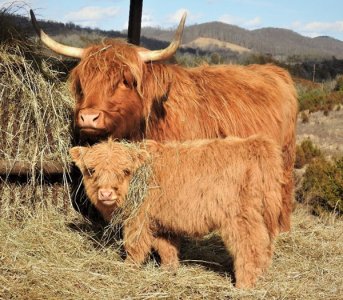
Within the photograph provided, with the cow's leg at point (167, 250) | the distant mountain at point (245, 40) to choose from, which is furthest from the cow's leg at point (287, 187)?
the distant mountain at point (245, 40)

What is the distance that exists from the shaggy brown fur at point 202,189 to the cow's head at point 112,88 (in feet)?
0.81

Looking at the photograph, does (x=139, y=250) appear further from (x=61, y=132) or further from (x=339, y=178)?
(x=339, y=178)

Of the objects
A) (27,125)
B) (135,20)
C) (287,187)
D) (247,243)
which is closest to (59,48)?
(27,125)

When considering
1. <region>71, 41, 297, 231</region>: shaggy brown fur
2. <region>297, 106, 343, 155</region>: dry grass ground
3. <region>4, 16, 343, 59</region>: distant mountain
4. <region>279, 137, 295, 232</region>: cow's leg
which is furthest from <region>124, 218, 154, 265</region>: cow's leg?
<region>4, 16, 343, 59</region>: distant mountain

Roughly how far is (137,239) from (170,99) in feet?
4.61

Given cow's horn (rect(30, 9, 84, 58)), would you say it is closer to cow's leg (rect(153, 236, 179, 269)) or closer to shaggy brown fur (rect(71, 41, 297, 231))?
shaggy brown fur (rect(71, 41, 297, 231))

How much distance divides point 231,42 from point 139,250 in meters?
92.9

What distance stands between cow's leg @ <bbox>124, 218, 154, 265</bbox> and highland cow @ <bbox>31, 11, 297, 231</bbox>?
72 cm

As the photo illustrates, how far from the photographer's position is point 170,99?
5039 millimetres

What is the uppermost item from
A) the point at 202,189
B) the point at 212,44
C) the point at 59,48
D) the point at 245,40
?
the point at 245,40

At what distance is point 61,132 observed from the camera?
17.1ft

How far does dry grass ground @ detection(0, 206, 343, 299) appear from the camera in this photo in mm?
3934

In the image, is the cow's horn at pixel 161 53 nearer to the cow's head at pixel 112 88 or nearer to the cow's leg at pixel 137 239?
the cow's head at pixel 112 88

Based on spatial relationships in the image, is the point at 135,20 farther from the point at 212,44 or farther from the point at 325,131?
the point at 212,44
